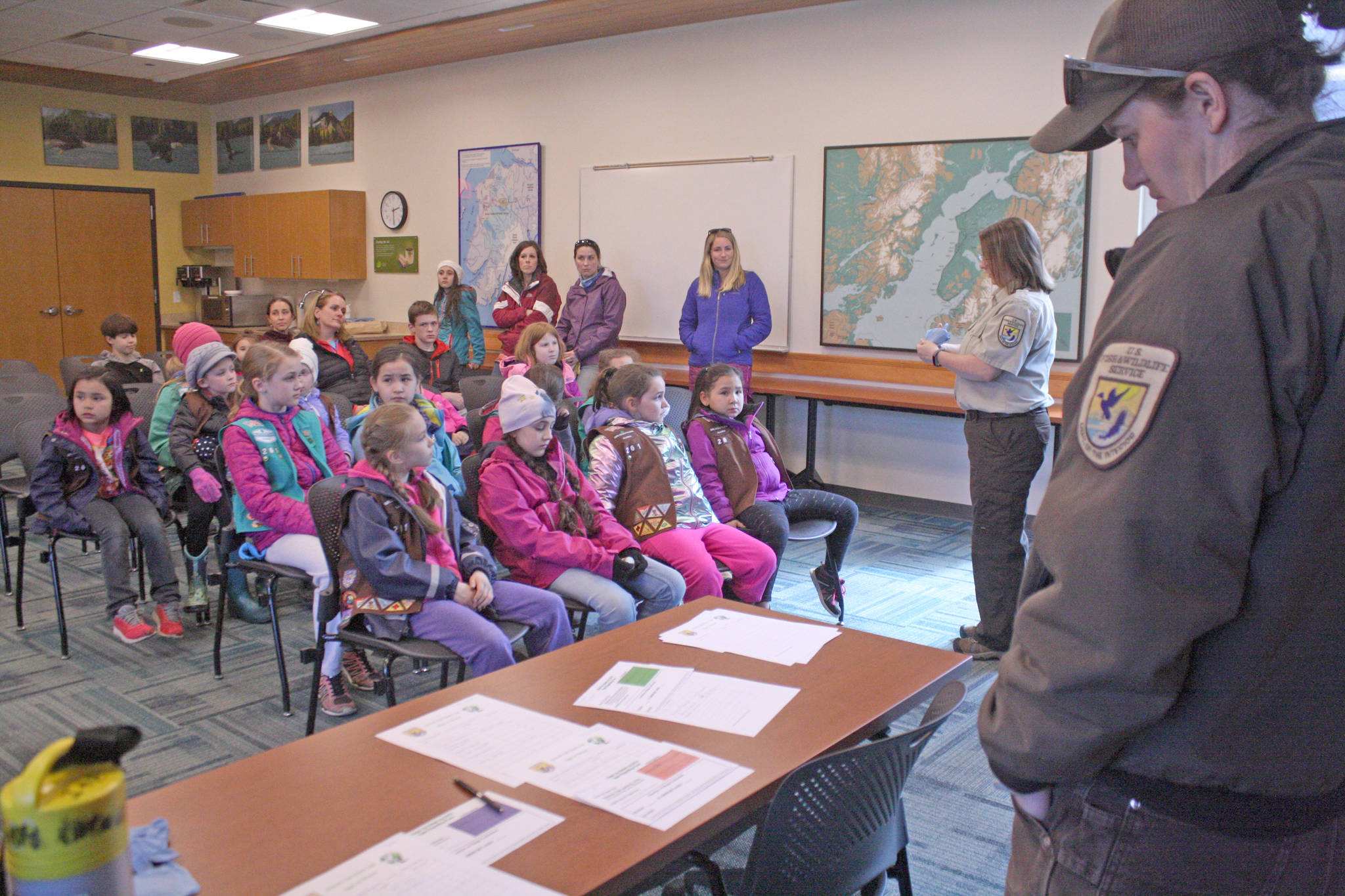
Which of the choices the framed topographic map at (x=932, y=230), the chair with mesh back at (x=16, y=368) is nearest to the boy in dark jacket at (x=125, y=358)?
the chair with mesh back at (x=16, y=368)

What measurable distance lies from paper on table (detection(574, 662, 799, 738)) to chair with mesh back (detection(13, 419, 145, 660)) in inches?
109

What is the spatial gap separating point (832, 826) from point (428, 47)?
7329 millimetres

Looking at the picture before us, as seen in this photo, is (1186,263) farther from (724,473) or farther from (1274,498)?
(724,473)

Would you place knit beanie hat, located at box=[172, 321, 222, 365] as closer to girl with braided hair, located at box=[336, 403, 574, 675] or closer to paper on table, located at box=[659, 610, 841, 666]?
girl with braided hair, located at box=[336, 403, 574, 675]

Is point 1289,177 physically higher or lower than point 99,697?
higher

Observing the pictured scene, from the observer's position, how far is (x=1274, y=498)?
33.0 inches

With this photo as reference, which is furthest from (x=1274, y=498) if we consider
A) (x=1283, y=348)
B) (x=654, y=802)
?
(x=654, y=802)

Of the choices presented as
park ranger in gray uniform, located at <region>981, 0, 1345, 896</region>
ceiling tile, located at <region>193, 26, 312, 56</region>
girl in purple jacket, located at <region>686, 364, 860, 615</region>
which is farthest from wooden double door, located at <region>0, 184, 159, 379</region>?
park ranger in gray uniform, located at <region>981, 0, 1345, 896</region>

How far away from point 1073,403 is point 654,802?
757 millimetres

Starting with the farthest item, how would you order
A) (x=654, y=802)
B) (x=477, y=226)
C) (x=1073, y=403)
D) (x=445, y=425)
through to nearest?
(x=477, y=226) < (x=445, y=425) < (x=654, y=802) < (x=1073, y=403)

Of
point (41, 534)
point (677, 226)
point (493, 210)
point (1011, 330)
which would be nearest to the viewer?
point (1011, 330)

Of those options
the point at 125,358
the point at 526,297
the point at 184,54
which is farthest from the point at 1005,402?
the point at 184,54

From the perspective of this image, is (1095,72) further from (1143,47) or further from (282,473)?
(282,473)

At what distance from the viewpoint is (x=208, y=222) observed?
1058cm
